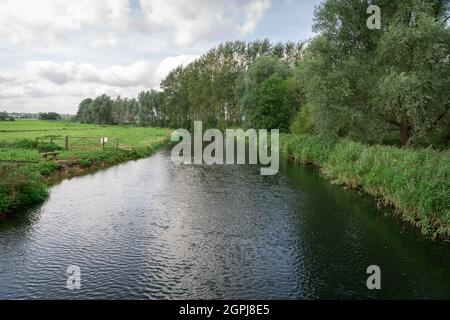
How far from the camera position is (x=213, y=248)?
17.2 metres

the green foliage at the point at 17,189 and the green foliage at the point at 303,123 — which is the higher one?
the green foliage at the point at 303,123

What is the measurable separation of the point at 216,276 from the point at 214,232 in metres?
5.31

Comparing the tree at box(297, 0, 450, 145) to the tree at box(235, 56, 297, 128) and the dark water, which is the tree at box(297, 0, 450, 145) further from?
the tree at box(235, 56, 297, 128)

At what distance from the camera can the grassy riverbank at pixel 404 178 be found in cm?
1870

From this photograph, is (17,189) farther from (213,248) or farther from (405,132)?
(405,132)

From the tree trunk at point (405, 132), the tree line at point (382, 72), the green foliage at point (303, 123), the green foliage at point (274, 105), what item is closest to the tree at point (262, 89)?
the green foliage at point (274, 105)

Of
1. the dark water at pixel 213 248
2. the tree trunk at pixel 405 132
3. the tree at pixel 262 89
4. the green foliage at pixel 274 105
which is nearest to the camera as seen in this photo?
the dark water at pixel 213 248

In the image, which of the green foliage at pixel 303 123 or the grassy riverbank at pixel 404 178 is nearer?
the grassy riverbank at pixel 404 178

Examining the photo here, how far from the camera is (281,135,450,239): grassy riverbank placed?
736 inches

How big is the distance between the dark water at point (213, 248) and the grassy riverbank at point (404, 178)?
3.55 ft

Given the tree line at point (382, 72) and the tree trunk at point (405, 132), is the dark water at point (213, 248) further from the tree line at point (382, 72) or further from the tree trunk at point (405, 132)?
the tree trunk at point (405, 132)

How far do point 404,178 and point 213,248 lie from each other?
11.9 meters
